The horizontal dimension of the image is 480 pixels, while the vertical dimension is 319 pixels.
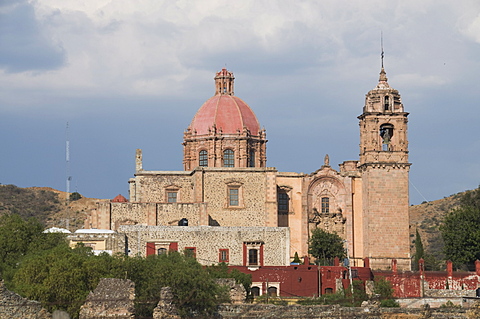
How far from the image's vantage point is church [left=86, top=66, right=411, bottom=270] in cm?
6216

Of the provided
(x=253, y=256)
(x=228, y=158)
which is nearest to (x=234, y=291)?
(x=253, y=256)

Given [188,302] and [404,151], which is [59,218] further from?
[188,302]

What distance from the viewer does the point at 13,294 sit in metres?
27.6

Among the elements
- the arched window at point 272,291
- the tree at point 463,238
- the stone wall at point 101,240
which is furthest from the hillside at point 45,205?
the arched window at point 272,291

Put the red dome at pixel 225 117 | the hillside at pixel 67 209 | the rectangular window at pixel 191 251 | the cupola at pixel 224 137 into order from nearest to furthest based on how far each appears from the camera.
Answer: the rectangular window at pixel 191 251 < the cupola at pixel 224 137 < the red dome at pixel 225 117 < the hillside at pixel 67 209

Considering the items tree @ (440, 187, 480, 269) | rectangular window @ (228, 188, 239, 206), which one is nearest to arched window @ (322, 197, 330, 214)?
rectangular window @ (228, 188, 239, 206)

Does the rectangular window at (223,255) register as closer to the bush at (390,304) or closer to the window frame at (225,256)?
the window frame at (225,256)

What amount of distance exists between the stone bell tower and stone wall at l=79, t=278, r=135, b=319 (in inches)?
1431

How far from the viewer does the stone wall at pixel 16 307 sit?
27.2m

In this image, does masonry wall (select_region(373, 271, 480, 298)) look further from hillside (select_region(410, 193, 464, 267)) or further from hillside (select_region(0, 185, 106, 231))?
hillside (select_region(0, 185, 106, 231))

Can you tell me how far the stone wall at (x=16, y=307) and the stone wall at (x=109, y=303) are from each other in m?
1.21

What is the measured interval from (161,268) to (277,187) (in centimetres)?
2859

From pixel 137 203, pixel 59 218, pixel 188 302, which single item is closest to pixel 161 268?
pixel 188 302

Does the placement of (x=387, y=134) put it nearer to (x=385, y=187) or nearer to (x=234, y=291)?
(x=385, y=187)
